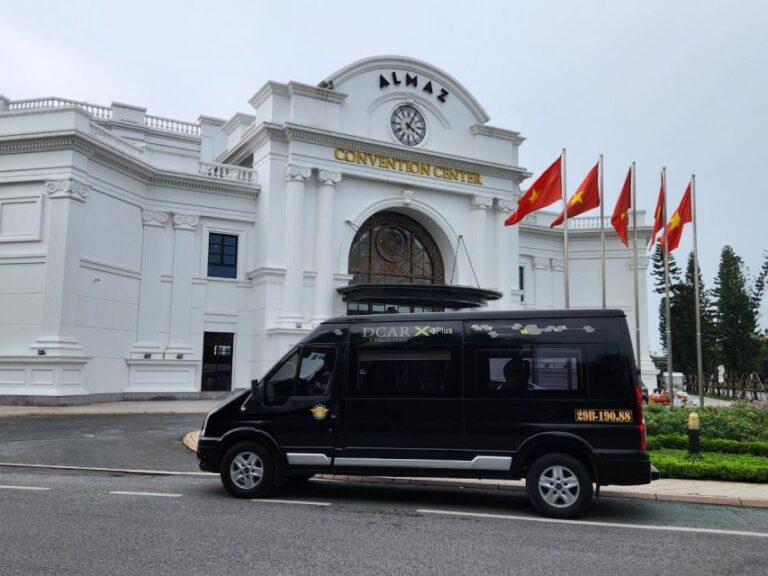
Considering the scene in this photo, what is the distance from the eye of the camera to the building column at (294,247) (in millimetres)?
26625

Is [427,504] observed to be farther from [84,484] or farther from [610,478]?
[84,484]

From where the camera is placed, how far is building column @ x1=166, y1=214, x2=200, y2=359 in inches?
1049

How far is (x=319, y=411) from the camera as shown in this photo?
9164 millimetres

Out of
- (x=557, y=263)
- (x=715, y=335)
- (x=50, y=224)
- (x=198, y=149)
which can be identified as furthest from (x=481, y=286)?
(x=715, y=335)

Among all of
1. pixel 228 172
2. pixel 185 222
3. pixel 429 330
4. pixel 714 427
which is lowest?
pixel 714 427

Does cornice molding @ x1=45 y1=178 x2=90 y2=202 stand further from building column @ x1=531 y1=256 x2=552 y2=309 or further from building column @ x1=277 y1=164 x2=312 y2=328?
building column @ x1=531 y1=256 x2=552 y2=309

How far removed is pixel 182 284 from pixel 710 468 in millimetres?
21268

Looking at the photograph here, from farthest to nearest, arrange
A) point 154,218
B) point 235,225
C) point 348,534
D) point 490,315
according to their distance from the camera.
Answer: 1. point 235,225
2. point 154,218
3. point 490,315
4. point 348,534

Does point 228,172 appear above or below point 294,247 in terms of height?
above

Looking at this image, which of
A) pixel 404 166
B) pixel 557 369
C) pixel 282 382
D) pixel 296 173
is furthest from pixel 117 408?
pixel 557 369

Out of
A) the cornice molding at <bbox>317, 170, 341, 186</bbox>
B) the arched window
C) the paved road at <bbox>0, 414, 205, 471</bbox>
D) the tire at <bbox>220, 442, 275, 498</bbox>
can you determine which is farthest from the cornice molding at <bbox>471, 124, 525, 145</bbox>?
the tire at <bbox>220, 442, 275, 498</bbox>

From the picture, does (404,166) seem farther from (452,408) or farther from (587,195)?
(452,408)

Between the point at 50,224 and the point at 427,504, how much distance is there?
19.0 metres

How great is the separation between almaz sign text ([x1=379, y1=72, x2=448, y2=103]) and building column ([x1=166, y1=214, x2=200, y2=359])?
10237mm
